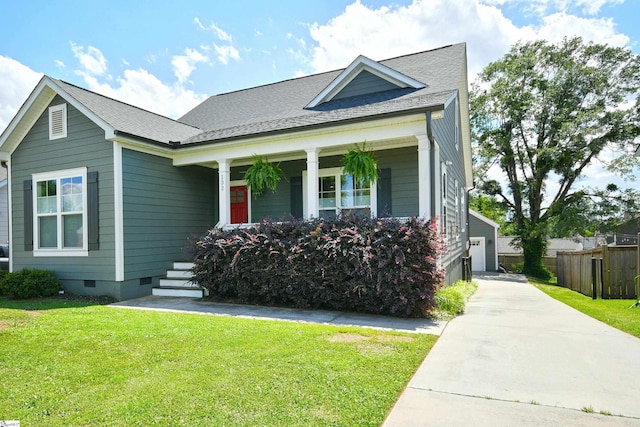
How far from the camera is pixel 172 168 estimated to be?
9.27 meters

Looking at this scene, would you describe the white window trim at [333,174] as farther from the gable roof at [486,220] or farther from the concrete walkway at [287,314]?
the gable roof at [486,220]

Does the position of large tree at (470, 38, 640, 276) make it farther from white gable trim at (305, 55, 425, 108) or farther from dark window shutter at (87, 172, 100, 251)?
dark window shutter at (87, 172, 100, 251)

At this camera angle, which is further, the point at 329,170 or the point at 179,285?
the point at 329,170

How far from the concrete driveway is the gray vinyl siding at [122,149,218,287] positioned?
6.58 m

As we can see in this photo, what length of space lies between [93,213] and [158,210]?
4.33 ft

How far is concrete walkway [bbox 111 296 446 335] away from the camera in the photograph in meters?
5.54

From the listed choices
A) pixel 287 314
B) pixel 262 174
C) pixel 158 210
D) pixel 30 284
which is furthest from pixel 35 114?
pixel 287 314

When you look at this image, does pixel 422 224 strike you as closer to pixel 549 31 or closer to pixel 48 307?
pixel 48 307

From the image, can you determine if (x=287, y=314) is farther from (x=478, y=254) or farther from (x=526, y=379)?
(x=478, y=254)

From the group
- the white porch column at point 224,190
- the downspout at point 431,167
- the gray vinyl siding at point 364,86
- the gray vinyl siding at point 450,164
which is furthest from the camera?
the gray vinyl siding at point 364,86

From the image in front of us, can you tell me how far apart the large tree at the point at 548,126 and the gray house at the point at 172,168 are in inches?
558

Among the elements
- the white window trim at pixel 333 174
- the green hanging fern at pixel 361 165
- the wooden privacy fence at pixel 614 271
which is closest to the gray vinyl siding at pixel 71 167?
the white window trim at pixel 333 174

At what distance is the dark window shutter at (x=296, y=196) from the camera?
9.62 meters

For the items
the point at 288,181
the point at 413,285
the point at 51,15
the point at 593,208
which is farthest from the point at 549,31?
the point at 51,15
